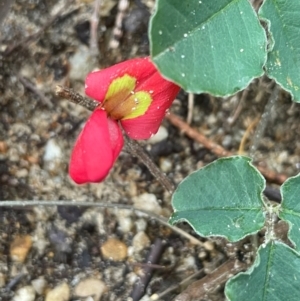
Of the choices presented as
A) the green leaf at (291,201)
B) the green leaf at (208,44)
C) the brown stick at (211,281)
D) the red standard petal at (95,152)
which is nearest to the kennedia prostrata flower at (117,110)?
the red standard petal at (95,152)

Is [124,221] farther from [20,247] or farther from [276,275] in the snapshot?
[276,275]

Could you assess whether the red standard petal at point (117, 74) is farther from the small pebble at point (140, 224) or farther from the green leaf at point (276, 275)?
the small pebble at point (140, 224)

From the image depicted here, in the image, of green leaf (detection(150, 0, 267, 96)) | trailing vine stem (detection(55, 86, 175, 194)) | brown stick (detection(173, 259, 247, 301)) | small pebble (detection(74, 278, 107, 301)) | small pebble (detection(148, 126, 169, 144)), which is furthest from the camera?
small pebble (detection(148, 126, 169, 144))

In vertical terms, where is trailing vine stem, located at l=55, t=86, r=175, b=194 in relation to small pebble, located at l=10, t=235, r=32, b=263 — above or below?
above

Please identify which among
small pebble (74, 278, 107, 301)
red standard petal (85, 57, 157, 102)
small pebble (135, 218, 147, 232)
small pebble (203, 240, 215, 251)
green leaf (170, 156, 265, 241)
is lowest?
small pebble (203, 240, 215, 251)

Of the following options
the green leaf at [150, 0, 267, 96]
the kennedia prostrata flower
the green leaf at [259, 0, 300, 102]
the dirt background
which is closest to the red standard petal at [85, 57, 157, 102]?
the kennedia prostrata flower

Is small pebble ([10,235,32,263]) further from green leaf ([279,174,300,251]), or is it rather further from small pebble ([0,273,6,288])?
green leaf ([279,174,300,251])

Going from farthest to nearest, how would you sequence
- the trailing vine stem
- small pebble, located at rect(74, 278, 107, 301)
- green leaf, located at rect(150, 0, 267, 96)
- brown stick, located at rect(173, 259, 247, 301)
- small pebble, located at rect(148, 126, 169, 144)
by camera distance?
1. small pebble, located at rect(148, 126, 169, 144)
2. small pebble, located at rect(74, 278, 107, 301)
3. brown stick, located at rect(173, 259, 247, 301)
4. the trailing vine stem
5. green leaf, located at rect(150, 0, 267, 96)
